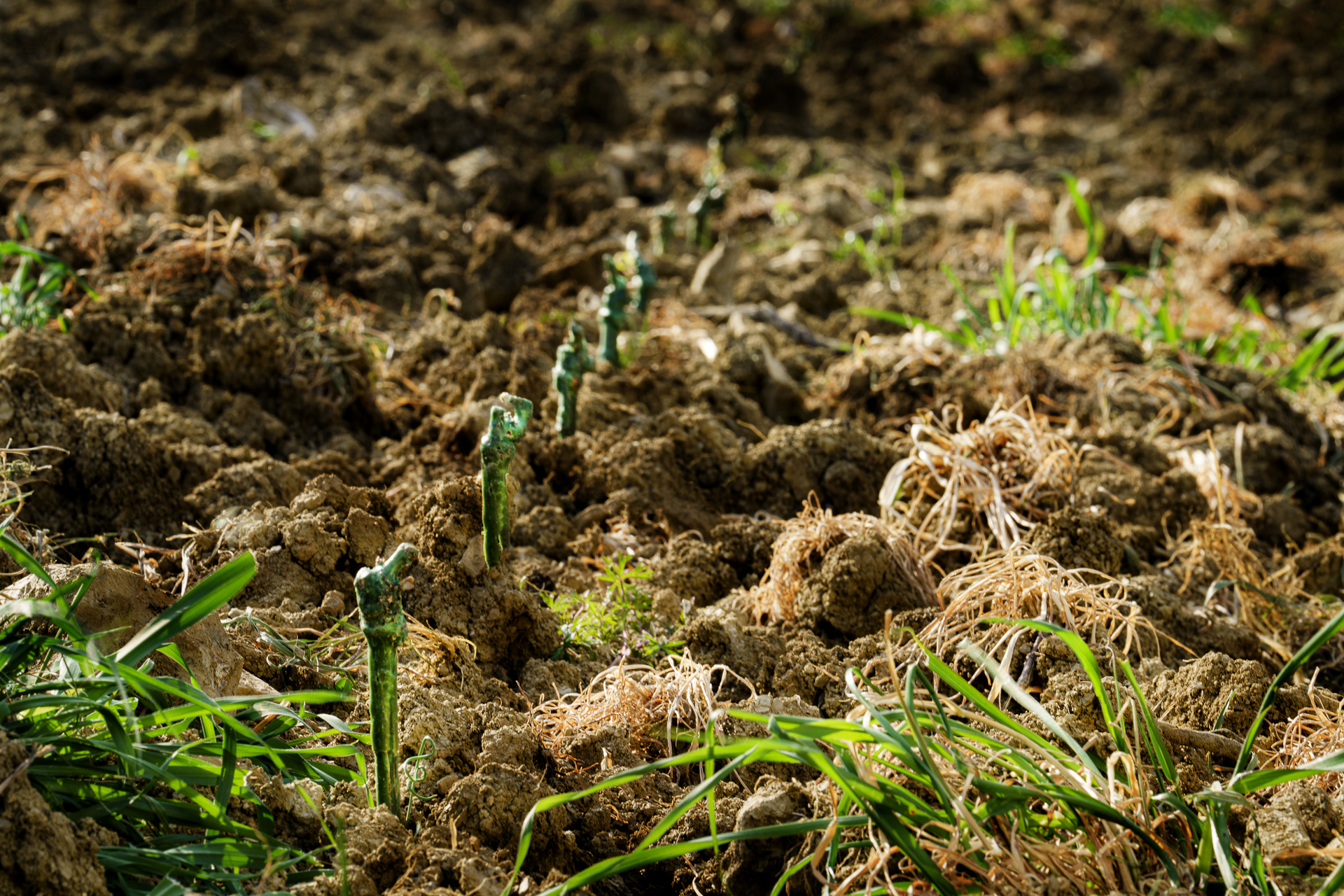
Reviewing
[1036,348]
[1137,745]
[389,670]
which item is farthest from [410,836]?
[1036,348]

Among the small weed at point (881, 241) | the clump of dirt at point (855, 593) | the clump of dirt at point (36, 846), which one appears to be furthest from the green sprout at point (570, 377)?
the small weed at point (881, 241)

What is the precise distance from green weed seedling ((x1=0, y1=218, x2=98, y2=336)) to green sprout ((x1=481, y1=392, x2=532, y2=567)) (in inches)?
65.1

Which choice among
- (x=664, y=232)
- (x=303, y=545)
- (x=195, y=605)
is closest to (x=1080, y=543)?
(x=303, y=545)

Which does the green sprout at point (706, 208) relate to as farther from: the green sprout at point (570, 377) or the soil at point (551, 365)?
the green sprout at point (570, 377)

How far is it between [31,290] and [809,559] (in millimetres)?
2599

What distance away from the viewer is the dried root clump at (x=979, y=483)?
266 centimetres

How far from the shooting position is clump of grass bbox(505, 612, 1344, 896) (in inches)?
59.4

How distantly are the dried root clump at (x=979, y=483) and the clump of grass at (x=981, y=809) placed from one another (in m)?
0.89

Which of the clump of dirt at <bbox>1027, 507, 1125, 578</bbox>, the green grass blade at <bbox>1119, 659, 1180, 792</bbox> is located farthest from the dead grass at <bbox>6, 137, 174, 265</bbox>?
the green grass blade at <bbox>1119, 659, 1180, 792</bbox>

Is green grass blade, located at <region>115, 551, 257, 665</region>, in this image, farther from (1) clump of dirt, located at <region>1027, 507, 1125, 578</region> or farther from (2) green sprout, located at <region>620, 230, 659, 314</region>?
(2) green sprout, located at <region>620, 230, 659, 314</region>

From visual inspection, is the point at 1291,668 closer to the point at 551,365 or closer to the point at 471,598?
the point at 471,598

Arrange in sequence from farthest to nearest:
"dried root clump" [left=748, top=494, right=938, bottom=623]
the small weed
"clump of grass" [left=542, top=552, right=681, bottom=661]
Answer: the small weed < "dried root clump" [left=748, top=494, right=938, bottom=623] < "clump of grass" [left=542, top=552, right=681, bottom=661]

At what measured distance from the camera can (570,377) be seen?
283cm

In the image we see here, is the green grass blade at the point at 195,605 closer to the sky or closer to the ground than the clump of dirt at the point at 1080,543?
closer to the sky
